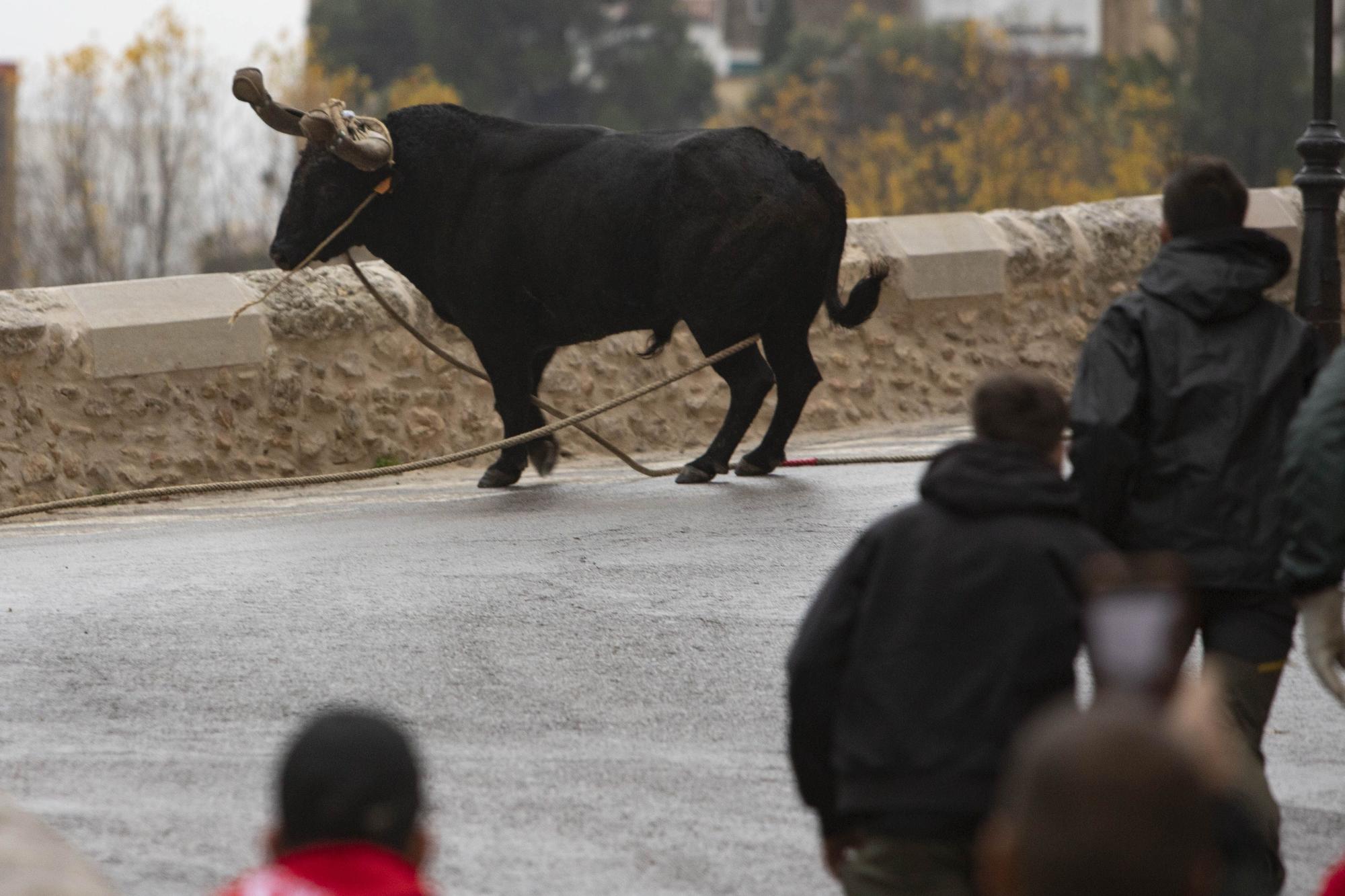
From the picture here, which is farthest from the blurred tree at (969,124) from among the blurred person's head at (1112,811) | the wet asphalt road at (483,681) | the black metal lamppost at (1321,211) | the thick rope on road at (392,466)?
the blurred person's head at (1112,811)

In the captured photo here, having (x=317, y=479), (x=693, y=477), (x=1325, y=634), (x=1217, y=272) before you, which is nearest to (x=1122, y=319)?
(x=1217, y=272)

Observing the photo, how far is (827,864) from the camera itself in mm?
3311

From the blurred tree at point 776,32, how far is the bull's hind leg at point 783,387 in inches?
2116

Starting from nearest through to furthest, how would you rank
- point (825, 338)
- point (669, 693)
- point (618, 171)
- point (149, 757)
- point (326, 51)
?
point (149, 757) → point (669, 693) → point (618, 171) → point (825, 338) → point (326, 51)

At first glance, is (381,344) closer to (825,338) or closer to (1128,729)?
(825,338)

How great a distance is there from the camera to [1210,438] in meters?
4.23

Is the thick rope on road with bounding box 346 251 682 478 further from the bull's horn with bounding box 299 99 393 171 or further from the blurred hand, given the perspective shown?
the blurred hand

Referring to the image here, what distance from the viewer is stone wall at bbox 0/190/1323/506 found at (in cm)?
989

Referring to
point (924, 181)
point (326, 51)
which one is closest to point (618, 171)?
point (924, 181)

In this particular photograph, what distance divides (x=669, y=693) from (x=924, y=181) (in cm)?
3682

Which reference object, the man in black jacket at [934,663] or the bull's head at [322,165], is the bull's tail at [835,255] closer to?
the bull's head at [322,165]

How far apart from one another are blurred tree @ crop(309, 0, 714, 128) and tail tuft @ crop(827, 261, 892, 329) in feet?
127

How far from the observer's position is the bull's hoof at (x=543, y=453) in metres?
10.1

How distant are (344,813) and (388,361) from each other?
336 inches
